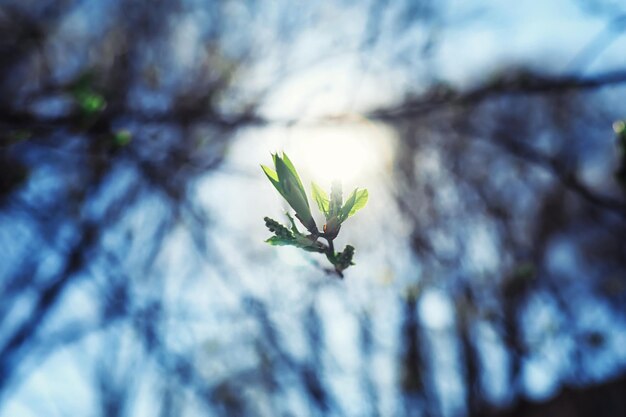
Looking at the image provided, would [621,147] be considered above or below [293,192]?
above

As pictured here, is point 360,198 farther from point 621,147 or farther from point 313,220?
point 621,147

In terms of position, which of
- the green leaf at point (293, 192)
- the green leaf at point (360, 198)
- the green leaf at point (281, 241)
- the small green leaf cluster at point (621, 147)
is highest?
the small green leaf cluster at point (621, 147)

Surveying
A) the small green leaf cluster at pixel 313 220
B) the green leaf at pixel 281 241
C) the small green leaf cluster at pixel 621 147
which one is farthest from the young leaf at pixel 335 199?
the small green leaf cluster at pixel 621 147

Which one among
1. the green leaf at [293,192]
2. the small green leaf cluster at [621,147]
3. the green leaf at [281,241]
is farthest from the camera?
the small green leaf cluster at [621,147]

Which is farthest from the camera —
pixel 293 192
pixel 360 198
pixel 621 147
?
pixel 621 147

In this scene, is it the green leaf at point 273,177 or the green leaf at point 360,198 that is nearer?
the green leaf at point 273,177

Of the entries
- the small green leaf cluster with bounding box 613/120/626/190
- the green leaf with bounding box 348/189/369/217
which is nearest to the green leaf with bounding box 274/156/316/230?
the green leaf with bounding box 348/189/369/217

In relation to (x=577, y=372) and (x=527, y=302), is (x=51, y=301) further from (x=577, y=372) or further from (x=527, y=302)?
(x=577, y=372)

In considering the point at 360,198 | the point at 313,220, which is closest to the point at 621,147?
the point at 360,198

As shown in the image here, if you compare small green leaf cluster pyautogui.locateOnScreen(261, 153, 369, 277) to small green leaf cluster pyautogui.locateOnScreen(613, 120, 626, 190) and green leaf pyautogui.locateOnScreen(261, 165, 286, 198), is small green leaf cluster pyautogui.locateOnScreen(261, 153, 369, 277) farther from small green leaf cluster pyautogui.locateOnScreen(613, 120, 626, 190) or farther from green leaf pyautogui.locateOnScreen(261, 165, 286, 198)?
small green leaf cluster pyautogui.locateOnScreen(613, 120, 626, 190)

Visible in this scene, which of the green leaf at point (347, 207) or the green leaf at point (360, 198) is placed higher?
the green leaf at point (360, 198)

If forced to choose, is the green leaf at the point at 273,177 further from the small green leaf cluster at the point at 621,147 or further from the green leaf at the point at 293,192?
the small green leaf cluster at the point at 621,147
